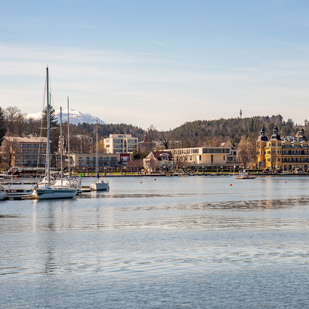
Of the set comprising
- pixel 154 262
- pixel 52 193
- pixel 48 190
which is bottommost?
pixel 154 262

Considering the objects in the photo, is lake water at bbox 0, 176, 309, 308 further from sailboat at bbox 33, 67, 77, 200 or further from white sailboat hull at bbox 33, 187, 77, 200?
sailboat at bbox 33, 67, 77, 200

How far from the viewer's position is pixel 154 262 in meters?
29.0

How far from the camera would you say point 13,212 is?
56.7 metres

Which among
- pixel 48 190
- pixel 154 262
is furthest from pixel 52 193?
pixel 154 262

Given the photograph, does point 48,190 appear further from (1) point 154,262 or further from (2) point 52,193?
(1) point 154,262

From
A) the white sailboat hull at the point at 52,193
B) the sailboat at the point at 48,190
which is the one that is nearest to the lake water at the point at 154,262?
the white sailboat hull at the point at 52,193

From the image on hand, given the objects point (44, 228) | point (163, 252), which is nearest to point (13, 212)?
point (44, 228)

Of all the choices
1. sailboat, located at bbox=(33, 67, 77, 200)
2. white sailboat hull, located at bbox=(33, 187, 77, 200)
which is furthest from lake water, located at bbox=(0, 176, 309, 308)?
sailboat, located at bbox=(33, 67, 77, 200)

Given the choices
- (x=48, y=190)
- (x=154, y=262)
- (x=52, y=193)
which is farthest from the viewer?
(x=52, y=193)

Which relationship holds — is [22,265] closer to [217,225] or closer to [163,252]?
[163,252]

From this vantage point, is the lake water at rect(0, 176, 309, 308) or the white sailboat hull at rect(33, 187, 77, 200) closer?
the lake water at rect(0, 176, 309, 308)

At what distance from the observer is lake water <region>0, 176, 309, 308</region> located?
22578 millimetres

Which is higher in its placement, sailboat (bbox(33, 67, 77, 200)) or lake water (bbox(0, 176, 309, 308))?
sailboat (bbox(33, 67, 77, 200))

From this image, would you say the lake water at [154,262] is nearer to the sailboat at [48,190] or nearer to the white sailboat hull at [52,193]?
the white sailboat hull at [52,193]
